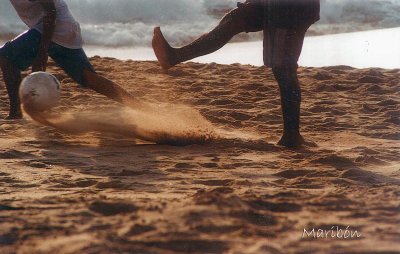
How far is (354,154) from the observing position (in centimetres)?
471

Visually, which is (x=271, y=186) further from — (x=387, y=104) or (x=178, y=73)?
(x=178, y=73)

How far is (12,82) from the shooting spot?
18.6ft

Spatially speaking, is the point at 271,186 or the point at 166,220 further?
the point at 271,186

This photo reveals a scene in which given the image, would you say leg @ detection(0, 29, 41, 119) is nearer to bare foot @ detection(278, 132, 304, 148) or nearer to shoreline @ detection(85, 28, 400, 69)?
bare foot @ detection(278, 132, 304, 148)

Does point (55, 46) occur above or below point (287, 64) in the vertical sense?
above

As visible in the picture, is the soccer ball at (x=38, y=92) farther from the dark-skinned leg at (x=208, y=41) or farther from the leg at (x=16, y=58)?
the dark-skinned leg at (x=208, y=41)

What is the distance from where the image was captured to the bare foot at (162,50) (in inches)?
202

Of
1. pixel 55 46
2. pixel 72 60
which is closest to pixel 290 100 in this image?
pixel 72 60

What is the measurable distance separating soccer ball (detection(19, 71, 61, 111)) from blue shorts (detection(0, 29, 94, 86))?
0.51 m

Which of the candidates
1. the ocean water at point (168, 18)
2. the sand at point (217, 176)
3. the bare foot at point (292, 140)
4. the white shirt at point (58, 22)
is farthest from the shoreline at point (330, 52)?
the bare foot at point (292, 140)

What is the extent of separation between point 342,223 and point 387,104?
14.8 feet

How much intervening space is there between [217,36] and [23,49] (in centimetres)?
155

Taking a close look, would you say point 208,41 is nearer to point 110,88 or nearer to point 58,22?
point 110,88

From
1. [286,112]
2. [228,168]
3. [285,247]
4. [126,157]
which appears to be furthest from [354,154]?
[285,247]
